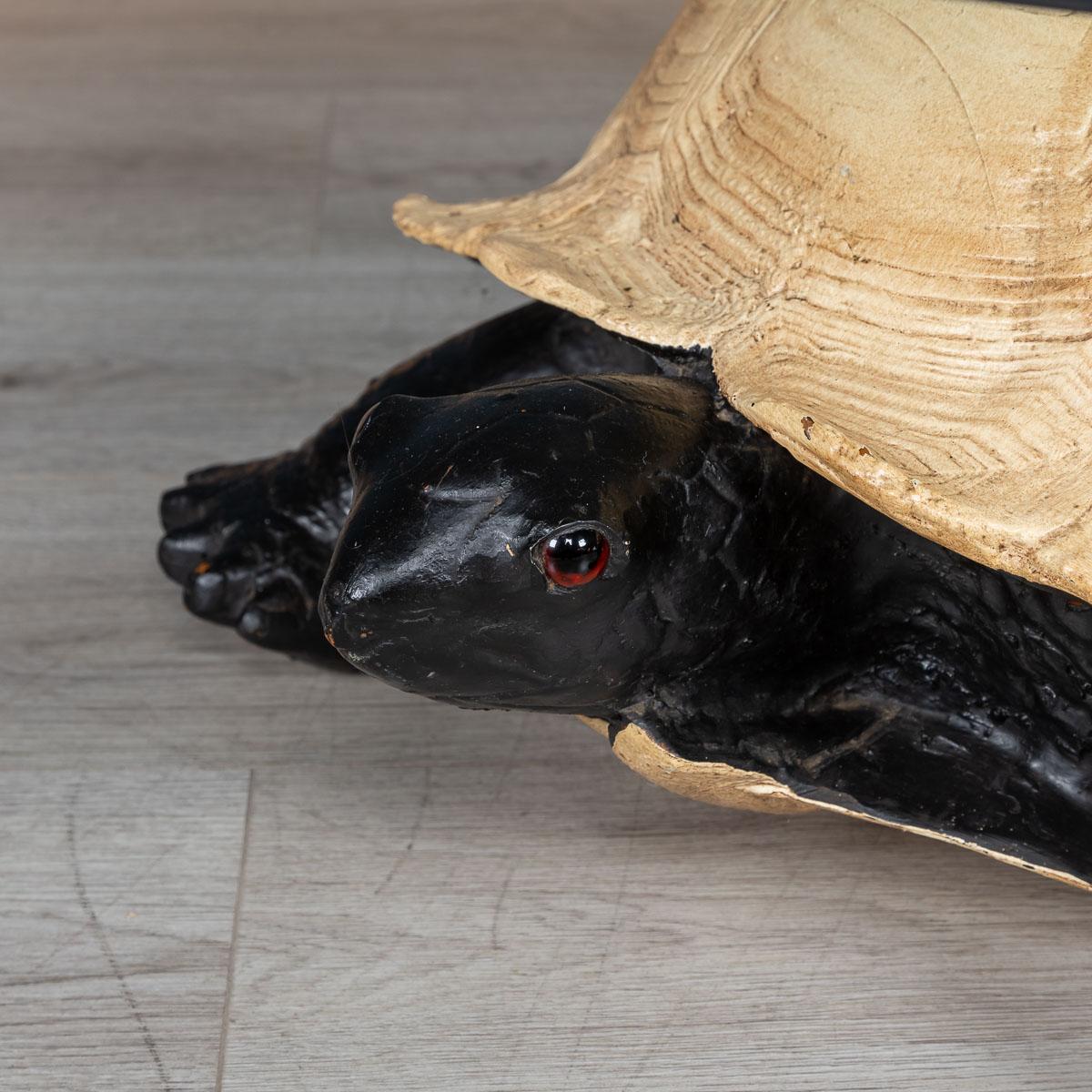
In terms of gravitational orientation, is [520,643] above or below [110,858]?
above

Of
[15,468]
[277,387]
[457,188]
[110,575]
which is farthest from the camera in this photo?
[457,188]

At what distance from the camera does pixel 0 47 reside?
6.59 feet

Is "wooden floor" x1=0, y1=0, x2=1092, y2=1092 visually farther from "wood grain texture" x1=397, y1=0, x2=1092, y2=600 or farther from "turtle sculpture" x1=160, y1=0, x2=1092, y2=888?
"wood grain texture" x1=397, y1=0, x2=1092, y2=600

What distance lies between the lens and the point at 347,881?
89 centimetres

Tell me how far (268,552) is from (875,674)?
1.47ft

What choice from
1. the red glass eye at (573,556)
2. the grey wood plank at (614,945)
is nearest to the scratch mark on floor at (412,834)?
the grey wood plank at (614,945)

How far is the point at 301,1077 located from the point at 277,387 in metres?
0.73

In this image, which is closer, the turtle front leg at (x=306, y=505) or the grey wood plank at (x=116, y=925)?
the grey wood plank at (x=116, y=925)

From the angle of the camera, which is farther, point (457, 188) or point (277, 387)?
point (457, 188)

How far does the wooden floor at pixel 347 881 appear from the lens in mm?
794

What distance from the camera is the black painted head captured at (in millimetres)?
729

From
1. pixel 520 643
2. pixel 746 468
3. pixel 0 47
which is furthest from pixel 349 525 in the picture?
pixel 0 47

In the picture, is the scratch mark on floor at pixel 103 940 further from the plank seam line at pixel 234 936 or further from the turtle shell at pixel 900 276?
the turtle shell at pixel 900 276

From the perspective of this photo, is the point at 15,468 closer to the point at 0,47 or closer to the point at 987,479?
the point at 987,479
